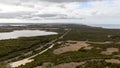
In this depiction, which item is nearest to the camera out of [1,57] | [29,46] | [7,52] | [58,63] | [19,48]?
[58,63]

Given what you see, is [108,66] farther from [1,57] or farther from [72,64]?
[1,57]

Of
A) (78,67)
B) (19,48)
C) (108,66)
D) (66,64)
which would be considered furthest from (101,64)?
(19,48)

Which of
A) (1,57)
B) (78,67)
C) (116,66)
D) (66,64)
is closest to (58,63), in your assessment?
(66,64)

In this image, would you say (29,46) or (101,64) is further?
(29,46)

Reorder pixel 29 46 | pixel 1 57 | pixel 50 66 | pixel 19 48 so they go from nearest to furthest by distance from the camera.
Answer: pixel 50 66
pixel 1 57
pixel 19 48
pixel 29 46

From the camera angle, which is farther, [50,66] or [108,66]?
[50,66]

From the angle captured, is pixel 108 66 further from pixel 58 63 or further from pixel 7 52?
pixel 7 52

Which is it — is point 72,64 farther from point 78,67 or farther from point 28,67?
point 28,67

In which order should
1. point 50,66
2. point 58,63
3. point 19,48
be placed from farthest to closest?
point 19,48
point 58,63
point 50,66

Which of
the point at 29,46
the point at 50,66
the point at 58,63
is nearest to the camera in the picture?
the point at 50,66
